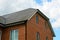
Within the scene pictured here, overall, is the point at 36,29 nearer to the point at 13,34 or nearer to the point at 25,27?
the point at 25,27

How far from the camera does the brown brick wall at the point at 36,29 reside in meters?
34.4

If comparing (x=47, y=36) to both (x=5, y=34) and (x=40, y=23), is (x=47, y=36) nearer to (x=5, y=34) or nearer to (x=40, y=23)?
(x=40, y=23)

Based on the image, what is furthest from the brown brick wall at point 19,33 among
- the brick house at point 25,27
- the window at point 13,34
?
the window at point 13,34

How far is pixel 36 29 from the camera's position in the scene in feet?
119

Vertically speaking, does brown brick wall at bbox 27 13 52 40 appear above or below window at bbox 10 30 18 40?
above

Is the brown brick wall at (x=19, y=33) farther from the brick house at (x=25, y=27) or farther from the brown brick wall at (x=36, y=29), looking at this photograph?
the brown brick wall at (x=36, y=29)

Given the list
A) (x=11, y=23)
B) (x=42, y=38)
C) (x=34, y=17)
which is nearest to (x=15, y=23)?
(x=11, y=23)

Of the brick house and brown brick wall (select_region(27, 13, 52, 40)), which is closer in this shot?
the brick house

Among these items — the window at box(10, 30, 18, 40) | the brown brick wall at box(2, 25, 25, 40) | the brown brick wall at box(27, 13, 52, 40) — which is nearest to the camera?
the brown brick wall at box(2, 25, 25, 40)

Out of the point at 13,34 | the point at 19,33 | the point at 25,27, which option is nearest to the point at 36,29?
the point at 25,27

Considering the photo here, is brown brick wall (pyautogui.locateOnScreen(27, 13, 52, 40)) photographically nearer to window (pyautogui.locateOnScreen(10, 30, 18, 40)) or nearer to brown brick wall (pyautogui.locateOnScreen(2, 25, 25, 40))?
brown brick wall (pyautogui.locateOnScreen(2, 25, 25, 40))

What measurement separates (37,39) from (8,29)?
5.33m

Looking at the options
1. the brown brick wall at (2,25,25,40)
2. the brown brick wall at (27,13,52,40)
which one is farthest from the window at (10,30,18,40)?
the brown brick wall at (27,13,52,40)

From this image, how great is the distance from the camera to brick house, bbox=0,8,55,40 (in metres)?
34.0
